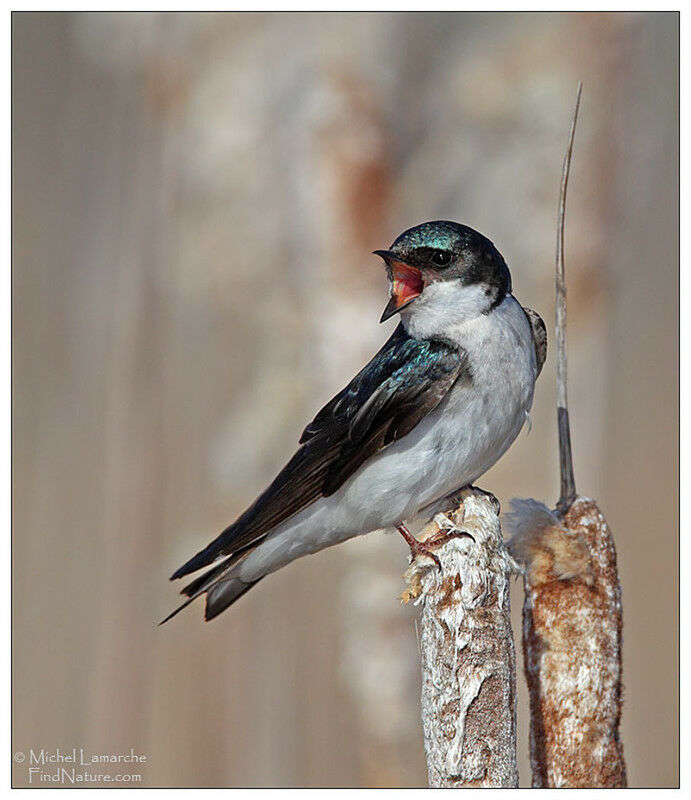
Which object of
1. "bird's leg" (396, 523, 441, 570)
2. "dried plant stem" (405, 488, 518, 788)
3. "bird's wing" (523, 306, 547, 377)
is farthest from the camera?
"bird's wing" (523, 306, 547, 377)

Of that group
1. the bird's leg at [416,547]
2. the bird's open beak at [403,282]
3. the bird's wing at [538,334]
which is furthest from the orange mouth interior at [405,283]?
the bird's leg at [416,547]

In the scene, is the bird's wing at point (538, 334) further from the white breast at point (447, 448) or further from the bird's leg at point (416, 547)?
the bird's leg at point (416, 547)

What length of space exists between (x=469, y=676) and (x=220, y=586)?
429 millimetres

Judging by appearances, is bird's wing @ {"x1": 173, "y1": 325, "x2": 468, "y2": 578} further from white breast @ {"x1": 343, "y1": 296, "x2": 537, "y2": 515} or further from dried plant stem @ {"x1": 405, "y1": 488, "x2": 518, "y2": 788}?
dried plant stem @ {"x1": 405, "y1": 488, "x2": 518, "y2": 788}

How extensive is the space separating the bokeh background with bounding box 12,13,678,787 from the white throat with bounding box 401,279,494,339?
213 mm

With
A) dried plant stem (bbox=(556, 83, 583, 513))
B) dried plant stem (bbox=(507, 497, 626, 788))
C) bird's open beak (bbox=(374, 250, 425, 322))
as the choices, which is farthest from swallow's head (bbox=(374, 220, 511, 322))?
dried plant stem (bbox=(507, 497, 626, 788))

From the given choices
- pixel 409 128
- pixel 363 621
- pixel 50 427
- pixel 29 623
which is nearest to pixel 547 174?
pixel 409 128

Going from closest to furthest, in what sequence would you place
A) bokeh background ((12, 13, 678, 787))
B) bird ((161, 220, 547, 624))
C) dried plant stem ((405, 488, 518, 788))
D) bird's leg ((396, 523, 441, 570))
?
dried plant stem ((405, 488, 518, 788)) → bird's leg ((396, 523, 441, 570)) → bird ((161, 220, 547, 624)) → bokeh background ((12, 13, 678, 787))

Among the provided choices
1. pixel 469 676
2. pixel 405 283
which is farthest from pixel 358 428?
pixel 469 676

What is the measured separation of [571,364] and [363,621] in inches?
19.3

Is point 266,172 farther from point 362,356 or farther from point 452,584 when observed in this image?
point 452,584

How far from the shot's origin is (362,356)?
1.37m

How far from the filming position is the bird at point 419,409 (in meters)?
1.08

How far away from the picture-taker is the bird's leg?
0.98 metres
